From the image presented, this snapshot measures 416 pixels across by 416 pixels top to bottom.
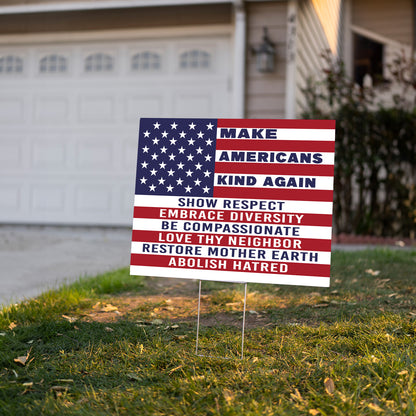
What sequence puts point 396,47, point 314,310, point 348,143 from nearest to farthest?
point 314,310 → point 348,143 → point 396,47

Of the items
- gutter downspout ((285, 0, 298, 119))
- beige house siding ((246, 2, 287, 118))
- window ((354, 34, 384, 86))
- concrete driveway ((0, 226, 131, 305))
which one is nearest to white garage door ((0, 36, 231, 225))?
concrete driveway ((0, 226, 131, 305))

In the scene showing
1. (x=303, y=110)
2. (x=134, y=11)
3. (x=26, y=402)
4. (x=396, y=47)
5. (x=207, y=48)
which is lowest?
(x=26, y=402)

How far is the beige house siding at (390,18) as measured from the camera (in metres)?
11.0

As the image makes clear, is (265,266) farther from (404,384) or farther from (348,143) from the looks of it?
(348,143)

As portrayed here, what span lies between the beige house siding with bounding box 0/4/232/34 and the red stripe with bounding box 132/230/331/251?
510 centimetres

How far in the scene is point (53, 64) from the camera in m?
7.65

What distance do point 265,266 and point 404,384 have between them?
0.76 meters

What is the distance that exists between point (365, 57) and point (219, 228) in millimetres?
10620

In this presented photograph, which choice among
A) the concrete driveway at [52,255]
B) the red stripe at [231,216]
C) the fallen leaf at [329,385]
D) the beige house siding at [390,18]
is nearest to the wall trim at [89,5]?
the concrete driveway at [52,255]

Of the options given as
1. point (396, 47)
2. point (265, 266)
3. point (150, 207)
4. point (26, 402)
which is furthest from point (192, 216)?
point (396, 47)

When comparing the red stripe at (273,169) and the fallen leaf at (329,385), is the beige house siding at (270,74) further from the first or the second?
the fallen leaf at (329,385)

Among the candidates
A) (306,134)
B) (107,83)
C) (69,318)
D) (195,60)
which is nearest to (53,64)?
(107,83)

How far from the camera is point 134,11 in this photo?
7168 millimetres

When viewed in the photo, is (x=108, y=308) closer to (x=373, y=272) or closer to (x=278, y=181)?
(x=278, y=181)
